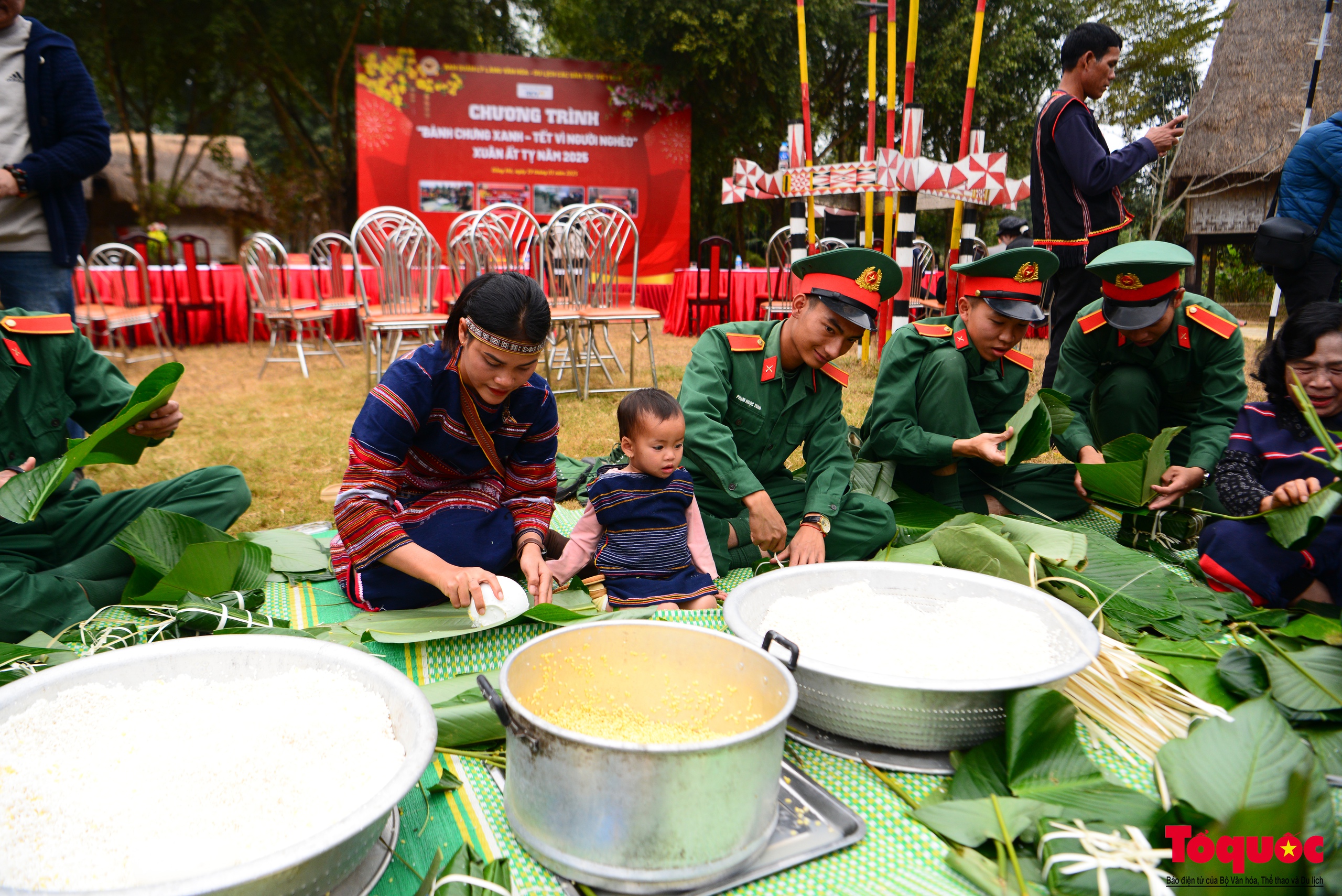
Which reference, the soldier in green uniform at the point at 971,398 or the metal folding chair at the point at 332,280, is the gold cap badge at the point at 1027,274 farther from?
the metal folding chair at the point at 332,280

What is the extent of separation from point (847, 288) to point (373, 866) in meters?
1.59

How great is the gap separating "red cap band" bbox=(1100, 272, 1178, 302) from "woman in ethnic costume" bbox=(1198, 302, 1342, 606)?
14.9 inches

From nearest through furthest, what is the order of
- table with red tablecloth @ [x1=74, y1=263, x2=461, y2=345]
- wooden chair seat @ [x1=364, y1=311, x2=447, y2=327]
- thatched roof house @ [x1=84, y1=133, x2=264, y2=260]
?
wooden chair seat @ [x1=364, y1=311, x2=447, y2=327], table with red tablecloth @ [x1=74, y1=263, x2=461, y2=345], thatched roof house @ [x1=84, y1=133, x2=264, y2=260]

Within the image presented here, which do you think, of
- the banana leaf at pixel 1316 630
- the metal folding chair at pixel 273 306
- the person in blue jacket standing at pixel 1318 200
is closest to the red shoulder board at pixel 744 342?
the banana leaf at pixel 1316 630

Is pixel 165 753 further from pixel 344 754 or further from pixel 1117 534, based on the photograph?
pixel 1117 534

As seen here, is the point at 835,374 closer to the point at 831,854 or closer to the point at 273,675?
the point at 831,854

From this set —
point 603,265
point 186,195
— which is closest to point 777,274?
point 603,265

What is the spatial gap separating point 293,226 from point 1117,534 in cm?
1351

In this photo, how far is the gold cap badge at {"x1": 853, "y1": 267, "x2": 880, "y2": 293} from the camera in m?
2.03

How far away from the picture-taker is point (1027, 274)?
2.31 m

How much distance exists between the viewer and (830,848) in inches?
41.7

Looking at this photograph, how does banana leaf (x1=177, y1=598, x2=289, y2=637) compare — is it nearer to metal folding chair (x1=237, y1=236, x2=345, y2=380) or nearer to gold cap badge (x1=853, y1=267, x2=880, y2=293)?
gold cap badge (x1=853, y1=267, x2=880, y2=293)

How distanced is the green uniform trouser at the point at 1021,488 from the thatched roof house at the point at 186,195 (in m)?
14.8

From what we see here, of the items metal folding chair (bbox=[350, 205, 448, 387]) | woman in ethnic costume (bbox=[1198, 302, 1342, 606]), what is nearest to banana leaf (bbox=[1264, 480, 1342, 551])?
woman in ethnic costume (bbox=[1198, 302, 1342, 606])
